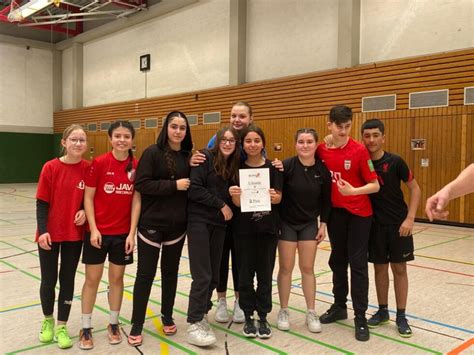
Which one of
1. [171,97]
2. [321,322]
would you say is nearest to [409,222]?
[321,322]

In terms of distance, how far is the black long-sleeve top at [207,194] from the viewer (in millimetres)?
3197

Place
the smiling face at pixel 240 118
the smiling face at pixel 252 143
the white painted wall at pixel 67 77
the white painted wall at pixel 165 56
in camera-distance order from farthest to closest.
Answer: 1. the white painted wall at pixel 67 77
2. the white painted wall at pixel 165 56
3. the smiling face at pixel 240 118
4. the smiling face at pixel 252 143

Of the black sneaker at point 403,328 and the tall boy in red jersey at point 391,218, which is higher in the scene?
the tall boy in red jersey at point 391,218

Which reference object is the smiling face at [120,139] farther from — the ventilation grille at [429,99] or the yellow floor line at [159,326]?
the ventilation grille at [429,99]

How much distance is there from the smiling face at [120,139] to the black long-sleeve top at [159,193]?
0.17 metres

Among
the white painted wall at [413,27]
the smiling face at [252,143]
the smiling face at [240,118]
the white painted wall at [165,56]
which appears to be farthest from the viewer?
the white painted wall at [165,56]

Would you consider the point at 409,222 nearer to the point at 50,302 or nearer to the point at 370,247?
the point at 370,247

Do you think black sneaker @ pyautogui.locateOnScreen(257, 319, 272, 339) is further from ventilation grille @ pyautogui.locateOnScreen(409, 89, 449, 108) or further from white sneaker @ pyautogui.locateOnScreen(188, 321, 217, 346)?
ventilation grille @ pyautogui.locateOnScreen(409, 89, 449, 108)

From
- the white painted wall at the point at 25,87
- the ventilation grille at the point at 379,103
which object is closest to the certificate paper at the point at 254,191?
the ventilation grille at the point at 379,103

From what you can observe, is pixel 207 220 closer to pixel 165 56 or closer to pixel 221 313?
pixel 221 313

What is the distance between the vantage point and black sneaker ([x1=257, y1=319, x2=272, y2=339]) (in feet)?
10.9

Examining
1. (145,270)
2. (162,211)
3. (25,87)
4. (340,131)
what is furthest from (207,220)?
(25,87)

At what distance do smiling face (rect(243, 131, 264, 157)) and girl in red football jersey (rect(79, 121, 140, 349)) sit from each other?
90cm

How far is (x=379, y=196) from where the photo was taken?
3.55 metres
